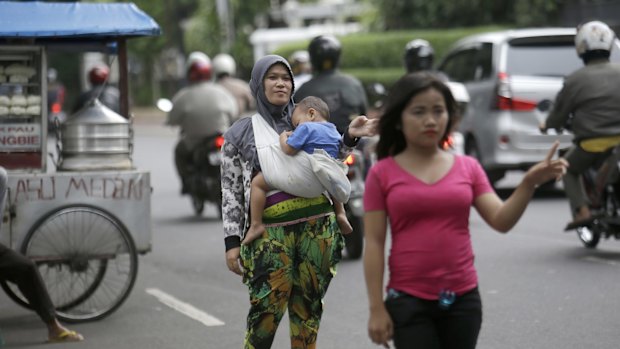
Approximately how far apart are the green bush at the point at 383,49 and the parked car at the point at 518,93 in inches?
476

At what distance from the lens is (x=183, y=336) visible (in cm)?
805

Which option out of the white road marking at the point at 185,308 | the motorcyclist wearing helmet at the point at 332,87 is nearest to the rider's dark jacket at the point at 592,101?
the motorcyclist wearing helmet at the point at 332,87

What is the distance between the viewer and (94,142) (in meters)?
8.64

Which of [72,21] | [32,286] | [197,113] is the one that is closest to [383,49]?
[197,113]

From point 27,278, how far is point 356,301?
251 centimetres

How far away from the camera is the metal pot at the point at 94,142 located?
8625 millimetres

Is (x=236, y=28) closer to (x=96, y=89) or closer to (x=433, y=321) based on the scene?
(x=96, y=89)

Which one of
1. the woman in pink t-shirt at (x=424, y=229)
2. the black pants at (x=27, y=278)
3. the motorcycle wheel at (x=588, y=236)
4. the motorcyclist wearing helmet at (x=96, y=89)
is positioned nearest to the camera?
the woman in pink t-shirt at (x=424, y=229)

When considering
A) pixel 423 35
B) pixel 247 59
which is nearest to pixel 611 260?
pixel 423 35

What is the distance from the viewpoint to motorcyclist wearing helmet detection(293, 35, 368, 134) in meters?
10.5

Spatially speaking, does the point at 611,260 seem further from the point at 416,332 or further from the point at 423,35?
the point at 423,35

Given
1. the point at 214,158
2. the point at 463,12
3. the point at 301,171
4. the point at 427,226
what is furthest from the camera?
the point at 463,12

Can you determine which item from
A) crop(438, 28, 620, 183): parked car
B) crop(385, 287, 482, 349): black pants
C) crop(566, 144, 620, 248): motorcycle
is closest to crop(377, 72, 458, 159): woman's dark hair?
crop(385, 287, 482, 349): black pants

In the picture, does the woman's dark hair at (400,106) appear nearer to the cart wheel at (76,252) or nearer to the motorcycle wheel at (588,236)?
the cart wheel at (76,252)
